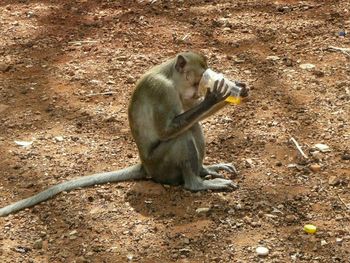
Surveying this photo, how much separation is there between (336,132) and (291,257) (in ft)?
5.72

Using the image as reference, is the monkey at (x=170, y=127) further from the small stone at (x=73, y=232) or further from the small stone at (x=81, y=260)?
the small stone at (x=81, y=260)

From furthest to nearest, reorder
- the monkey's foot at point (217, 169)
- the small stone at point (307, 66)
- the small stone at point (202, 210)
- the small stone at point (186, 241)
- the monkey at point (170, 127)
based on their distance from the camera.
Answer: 1. the small stone at point (307, 66)
2. the monkey's foot at point (217, 169)
3. the monkey at point (170, 127)
4. the small stone at point (202, 210)
5. the small stone at point (186, 241)

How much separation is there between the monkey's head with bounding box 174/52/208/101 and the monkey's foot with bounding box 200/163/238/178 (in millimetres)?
618

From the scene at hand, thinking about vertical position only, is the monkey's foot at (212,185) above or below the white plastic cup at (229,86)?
below

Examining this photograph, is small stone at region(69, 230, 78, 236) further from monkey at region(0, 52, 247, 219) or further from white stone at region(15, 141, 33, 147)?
white stone at region(15, 141, 33, 147)

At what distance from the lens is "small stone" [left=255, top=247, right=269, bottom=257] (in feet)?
16.2

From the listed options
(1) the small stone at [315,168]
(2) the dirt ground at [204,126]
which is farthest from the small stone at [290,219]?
(1) the small stone at [315,168]

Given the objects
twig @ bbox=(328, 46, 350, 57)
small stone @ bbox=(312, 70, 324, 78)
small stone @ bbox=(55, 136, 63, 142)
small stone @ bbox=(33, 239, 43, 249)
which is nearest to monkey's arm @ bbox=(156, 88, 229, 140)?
small stone @ bbox=(33, 239, 43, 249)

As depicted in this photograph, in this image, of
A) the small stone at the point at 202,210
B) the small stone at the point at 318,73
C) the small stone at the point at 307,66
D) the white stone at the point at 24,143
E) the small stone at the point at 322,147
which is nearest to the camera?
the small stone at the point at 202,210

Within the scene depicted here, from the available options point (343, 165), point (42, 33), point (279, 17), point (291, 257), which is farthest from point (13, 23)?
point (291, 257)

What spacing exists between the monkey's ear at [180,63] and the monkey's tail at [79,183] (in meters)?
0.80

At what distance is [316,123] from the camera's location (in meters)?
6.53

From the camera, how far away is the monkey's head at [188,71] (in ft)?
18.1

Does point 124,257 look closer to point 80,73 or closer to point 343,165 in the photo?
point 343,165
